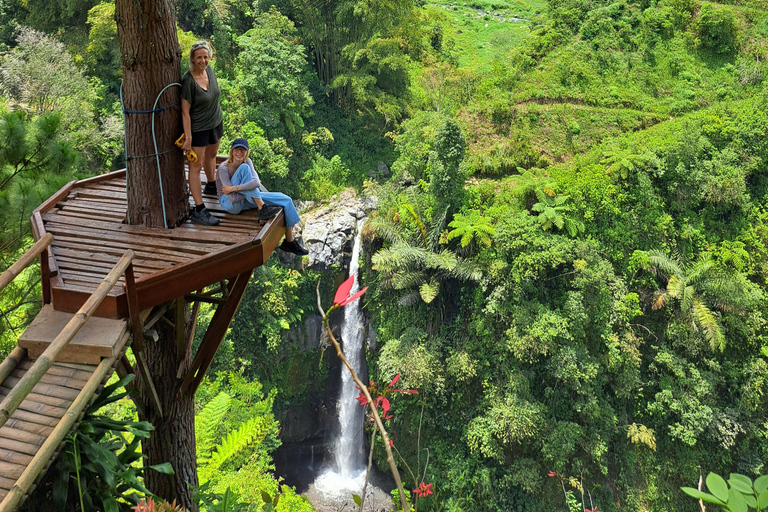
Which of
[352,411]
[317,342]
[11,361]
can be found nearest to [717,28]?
[317,342]

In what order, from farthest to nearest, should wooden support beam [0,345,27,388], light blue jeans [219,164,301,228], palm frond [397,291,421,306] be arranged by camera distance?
palm frond [397,291,421,306], light blue jeans [219,164,301,228], wooden support beam [0,345,27,388]

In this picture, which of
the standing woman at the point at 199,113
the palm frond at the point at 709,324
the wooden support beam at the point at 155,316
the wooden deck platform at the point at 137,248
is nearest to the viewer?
the wooden deck platform at the point at 137,248

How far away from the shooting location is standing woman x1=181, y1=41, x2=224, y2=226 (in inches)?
161

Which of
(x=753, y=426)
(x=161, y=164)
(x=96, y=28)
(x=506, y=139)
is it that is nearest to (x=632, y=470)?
(x=753, y=426)

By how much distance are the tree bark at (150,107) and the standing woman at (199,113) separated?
9 centimetres

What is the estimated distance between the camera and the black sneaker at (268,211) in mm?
4426

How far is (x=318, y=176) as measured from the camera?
17484 mm

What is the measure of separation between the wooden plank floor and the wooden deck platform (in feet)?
1.39

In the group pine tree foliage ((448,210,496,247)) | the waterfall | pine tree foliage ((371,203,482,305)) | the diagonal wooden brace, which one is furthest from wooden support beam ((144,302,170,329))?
the waterfall

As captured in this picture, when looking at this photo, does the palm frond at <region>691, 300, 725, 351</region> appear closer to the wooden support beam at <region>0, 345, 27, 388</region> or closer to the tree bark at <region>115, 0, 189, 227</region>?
the tree bark at <region>115, 0, 189, 227</region>

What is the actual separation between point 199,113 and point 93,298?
6.66ft

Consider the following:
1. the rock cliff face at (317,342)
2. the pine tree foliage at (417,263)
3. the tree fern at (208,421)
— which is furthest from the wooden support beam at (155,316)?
the rock cliff face at (317,342)

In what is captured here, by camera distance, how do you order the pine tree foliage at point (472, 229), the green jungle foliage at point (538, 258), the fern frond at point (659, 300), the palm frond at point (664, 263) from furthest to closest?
the palm frond at point (664, 263) < the fern frond at point (659, 300) < the green jungle foliage at point (538, 258) < the pine tree foliage at point (472, 229)

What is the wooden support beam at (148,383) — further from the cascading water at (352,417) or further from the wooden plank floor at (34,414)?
the cascading water at (352,417)
